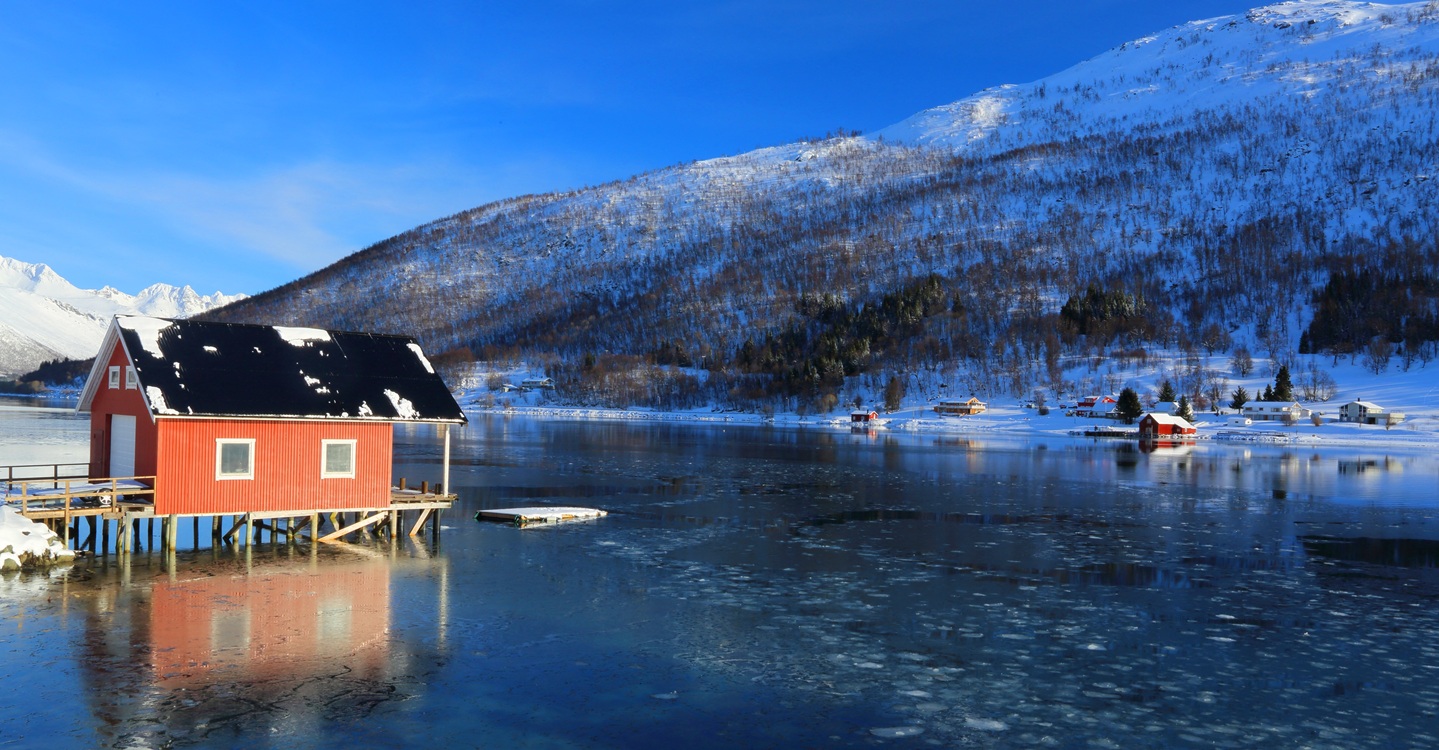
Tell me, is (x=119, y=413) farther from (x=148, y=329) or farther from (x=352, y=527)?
(x=352, y=527)

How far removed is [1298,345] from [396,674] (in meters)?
209

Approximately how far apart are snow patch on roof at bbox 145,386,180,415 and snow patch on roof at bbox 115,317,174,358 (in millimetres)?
1784

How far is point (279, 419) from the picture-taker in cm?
2836

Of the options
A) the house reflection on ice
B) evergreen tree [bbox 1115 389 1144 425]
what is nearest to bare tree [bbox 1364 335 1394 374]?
evergreen tree [bbox 1115 389 1144 425]

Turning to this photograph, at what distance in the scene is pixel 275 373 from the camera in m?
30.1

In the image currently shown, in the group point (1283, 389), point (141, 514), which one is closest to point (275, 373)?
point (141, 514)

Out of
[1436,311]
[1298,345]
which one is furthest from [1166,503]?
[1436,311]

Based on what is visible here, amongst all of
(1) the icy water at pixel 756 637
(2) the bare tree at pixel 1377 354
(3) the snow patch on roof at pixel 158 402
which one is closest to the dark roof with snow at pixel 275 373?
(3) the snow patch on roof at pixel 158 402

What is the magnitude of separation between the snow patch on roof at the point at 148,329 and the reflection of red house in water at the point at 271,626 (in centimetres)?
781

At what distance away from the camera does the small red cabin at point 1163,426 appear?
12056 cm

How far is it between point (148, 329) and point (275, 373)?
12.0 feet

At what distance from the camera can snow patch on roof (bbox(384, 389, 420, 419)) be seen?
31.3 metres

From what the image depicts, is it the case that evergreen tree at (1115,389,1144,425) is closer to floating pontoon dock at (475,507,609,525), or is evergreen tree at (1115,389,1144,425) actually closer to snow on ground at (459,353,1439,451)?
snow on ground at (459,353,1439,451)

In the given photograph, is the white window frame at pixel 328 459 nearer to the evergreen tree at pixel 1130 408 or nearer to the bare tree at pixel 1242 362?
the evergreen tree at pixel 1130 408
